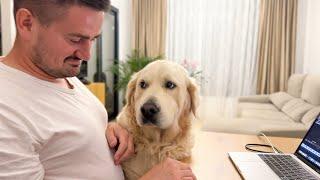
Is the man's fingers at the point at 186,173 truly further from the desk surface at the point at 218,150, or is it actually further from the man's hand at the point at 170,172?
the desk surface at the point at 218,150

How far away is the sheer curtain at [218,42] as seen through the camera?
618 centimetres

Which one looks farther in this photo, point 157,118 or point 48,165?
point 157,118

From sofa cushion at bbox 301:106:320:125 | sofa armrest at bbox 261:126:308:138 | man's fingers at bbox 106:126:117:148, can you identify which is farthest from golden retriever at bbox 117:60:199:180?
sofa cushion at bbox 301:106:320:125

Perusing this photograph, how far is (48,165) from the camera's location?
0.85 meters

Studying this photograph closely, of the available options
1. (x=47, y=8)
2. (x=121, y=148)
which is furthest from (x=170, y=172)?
(x=47, y=8)

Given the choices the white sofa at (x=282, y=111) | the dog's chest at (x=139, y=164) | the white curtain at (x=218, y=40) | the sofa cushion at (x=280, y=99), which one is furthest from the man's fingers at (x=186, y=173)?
the white curtain at (x=218, y=40)

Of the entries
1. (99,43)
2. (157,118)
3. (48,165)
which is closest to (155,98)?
(157,118)

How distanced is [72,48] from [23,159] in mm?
322

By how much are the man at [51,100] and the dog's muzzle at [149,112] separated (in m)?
0.29

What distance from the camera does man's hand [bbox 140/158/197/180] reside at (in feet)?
3.21

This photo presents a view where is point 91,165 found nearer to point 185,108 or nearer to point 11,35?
point 185,108

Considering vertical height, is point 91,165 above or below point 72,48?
below

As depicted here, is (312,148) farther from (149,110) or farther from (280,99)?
(280,99)

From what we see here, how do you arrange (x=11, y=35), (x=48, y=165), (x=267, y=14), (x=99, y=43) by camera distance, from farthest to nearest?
(x=267, y=14) → (x=99, y=43) → (x=11, y=35) → (x=48, y=165)
